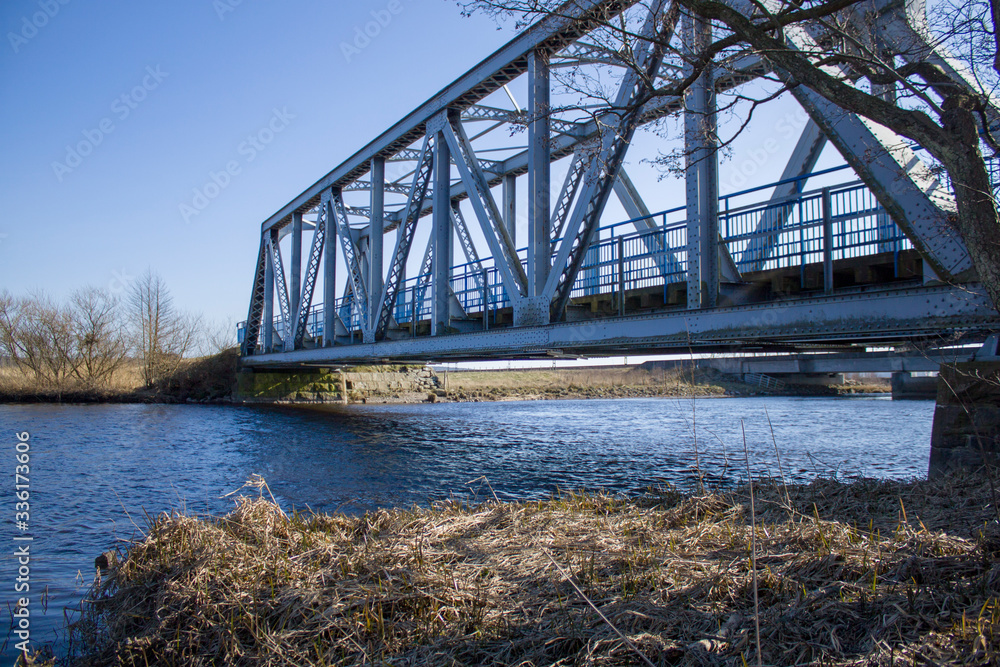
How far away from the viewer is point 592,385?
56.4m

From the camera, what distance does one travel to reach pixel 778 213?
9633mm

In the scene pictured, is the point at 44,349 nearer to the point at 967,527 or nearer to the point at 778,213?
the point at 778,213

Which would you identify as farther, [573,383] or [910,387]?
[573,383]

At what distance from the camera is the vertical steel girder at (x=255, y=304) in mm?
35906

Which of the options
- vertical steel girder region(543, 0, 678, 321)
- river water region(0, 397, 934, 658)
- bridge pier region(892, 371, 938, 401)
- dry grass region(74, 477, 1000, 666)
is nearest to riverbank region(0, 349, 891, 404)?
bridge pier region(892, 371, 938, 401)

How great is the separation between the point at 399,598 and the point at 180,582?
4.92 ft

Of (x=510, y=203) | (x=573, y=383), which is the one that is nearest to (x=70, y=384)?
(x=510, y=203)

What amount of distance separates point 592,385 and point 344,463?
45.6 m

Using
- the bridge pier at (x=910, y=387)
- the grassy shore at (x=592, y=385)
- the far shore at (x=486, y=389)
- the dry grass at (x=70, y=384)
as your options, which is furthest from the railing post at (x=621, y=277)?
the bridge pier at (x=910, y=387)

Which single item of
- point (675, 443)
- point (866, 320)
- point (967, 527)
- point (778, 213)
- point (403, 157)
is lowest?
point (675, 443)

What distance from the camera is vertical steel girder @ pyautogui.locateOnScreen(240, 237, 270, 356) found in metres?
35.9

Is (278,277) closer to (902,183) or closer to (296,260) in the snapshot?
(296,260)

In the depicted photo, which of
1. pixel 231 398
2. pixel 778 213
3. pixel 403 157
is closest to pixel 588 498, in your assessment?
pixel 778 213

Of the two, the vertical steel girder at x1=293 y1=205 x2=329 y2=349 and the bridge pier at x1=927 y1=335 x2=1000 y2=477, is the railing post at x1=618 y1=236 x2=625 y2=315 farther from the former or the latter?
the vertical steel girder at x1=293 y1=205 x2=329 y2=349
